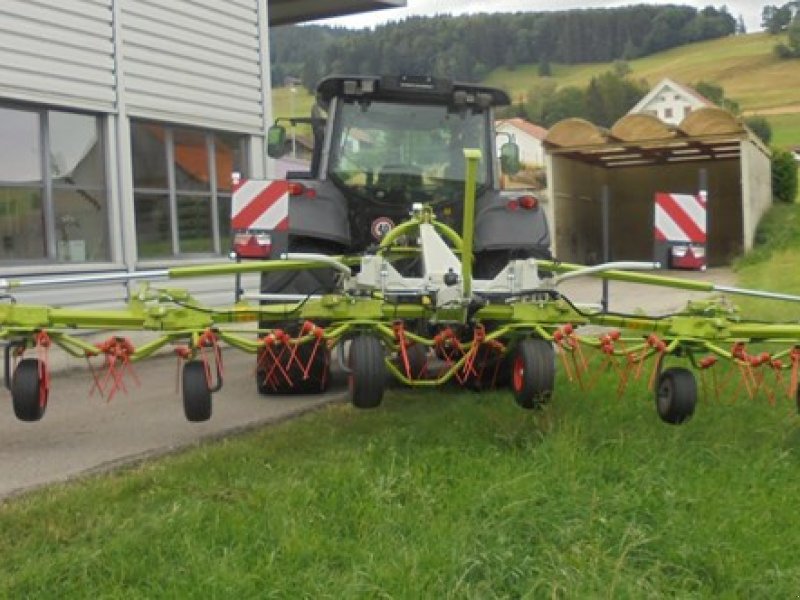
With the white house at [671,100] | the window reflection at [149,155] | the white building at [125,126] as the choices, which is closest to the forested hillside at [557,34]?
the white house at [671,100]

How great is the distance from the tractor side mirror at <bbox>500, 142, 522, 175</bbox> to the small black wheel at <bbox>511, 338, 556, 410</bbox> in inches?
122

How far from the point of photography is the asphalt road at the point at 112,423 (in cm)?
531

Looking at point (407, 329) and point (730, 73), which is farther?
point (730, 73)

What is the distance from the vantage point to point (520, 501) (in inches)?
156

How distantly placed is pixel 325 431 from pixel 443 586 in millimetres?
2387

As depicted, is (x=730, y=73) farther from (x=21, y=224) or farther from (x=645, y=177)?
(x=21, y=224)

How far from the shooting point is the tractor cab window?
721 cm

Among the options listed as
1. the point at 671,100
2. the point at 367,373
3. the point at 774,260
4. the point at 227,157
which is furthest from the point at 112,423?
the point at 671,100

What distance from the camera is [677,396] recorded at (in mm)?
4883

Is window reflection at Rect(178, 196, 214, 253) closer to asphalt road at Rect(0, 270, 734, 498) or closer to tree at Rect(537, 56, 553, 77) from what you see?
asphalt road at Rect(0, 270, 734, 498)

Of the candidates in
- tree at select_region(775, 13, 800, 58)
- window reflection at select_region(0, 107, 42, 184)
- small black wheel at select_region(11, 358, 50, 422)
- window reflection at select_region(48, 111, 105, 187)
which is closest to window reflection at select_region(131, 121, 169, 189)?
window reflection at select_region(48, 111, 105, 187)

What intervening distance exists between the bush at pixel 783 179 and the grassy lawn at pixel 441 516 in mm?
22183

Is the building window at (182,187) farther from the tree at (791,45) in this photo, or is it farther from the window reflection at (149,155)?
the tree at (791,45)

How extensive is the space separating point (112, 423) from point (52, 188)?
3480 millimetres
